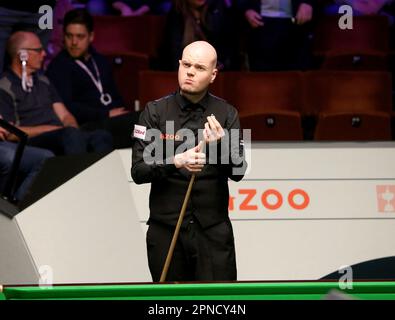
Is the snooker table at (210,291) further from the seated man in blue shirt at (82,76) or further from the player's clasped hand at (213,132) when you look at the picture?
the seated man in blue shirt at (82,76)

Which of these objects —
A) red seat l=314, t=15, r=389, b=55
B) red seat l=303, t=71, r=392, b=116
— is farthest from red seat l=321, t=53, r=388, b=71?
red seat l=303, t=71, r=392, b=116

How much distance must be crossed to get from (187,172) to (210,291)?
0.81m

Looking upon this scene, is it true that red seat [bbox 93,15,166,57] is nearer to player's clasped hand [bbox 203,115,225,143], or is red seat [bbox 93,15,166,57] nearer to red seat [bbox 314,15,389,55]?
red seat [bbox 314,15,389,55]

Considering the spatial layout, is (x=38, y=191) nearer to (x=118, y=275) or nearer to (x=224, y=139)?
(x=118, y=275)

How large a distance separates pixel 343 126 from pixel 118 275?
1.95 m

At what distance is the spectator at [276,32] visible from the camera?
7.05 m

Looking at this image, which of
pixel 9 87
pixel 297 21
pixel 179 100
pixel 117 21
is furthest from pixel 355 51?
pixel 179 100

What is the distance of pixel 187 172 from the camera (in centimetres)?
398

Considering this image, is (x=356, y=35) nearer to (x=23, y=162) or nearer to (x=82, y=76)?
(x=82, y=76)

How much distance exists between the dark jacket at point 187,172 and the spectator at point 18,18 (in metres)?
2.44

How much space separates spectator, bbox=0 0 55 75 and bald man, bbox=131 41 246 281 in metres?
2.46

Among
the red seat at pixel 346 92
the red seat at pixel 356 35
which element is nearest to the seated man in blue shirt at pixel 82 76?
the red seat at pixel 346 92

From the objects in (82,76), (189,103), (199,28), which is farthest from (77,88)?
(189,103)

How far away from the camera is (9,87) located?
Result: 6020 millimetres
